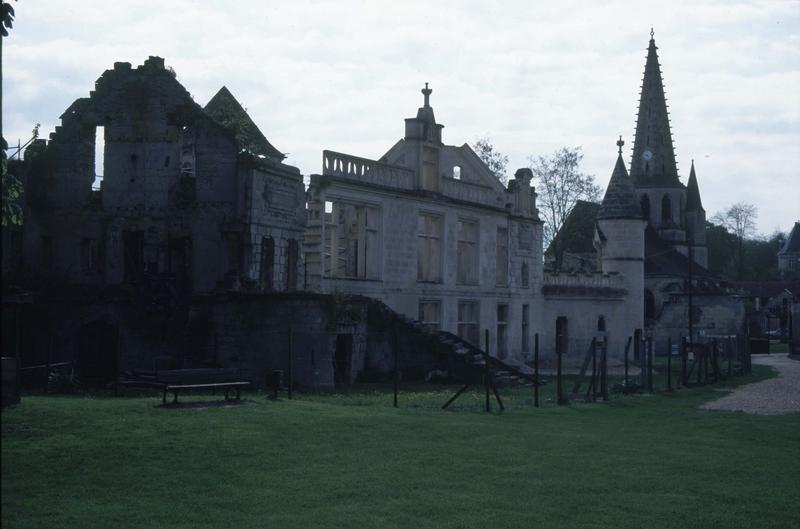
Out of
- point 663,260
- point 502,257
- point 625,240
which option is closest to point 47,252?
point 502,257

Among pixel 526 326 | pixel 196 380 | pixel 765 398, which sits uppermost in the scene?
pixel 526 326

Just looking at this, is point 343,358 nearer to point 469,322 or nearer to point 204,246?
point 204,246

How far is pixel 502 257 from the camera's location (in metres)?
45.8

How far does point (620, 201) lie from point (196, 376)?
1457 inches

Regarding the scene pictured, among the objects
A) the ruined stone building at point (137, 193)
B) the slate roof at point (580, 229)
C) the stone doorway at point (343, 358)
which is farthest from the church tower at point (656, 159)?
the ruined stone building at point (137, 193)

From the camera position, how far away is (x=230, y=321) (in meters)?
29.0

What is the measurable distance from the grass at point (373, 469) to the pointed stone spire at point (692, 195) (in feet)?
295

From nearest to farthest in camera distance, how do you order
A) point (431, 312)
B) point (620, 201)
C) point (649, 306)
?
point (431, 312) → point (620, 201) → point (649, 306)

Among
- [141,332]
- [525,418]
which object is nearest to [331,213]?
[141,332]

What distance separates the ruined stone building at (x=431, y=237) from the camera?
116ft

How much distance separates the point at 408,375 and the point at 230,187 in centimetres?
888

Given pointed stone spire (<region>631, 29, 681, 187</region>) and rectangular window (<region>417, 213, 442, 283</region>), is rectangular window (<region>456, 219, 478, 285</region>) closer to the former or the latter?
rectangular window (<region>417, 213, 442, 283</region>)

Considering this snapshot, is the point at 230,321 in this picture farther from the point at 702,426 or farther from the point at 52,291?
the point at 702,426

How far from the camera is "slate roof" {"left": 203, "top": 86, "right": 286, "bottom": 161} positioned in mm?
31141
